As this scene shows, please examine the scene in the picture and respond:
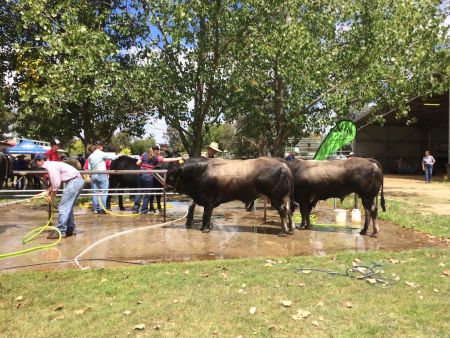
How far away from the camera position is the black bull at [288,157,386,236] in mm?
9133

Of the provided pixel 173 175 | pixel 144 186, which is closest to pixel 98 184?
pixel 144 186

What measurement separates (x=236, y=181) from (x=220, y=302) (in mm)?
4304

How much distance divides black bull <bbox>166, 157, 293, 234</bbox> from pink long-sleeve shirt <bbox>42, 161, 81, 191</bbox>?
203 cm

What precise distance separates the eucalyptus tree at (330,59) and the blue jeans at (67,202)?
24.3 ft

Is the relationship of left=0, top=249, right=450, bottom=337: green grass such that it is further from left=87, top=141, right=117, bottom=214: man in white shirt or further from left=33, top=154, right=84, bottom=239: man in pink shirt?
left=87, top=141, right=117, bottom=214: man in white shirt

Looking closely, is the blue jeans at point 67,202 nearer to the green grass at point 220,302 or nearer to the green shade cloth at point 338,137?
the green grass at point 220,302

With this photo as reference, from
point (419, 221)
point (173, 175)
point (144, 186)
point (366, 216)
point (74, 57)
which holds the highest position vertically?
point (74, 57)

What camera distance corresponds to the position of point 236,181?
30.1 feet

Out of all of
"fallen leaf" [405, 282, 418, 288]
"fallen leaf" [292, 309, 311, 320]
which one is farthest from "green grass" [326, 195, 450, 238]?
"fallen leaf" [292, 309, 311, 320]

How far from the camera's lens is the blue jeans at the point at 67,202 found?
8.44 metres

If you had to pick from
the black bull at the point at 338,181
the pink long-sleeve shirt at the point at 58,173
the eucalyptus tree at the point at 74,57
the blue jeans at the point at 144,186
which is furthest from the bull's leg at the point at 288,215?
the eucalyptus tree at the point at 74,57

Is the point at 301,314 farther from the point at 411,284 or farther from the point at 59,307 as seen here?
the point at 59,307

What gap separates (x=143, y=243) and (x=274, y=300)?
12.0ft

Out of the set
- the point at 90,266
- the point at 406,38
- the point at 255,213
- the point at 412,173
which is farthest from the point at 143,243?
the point at 412,173
